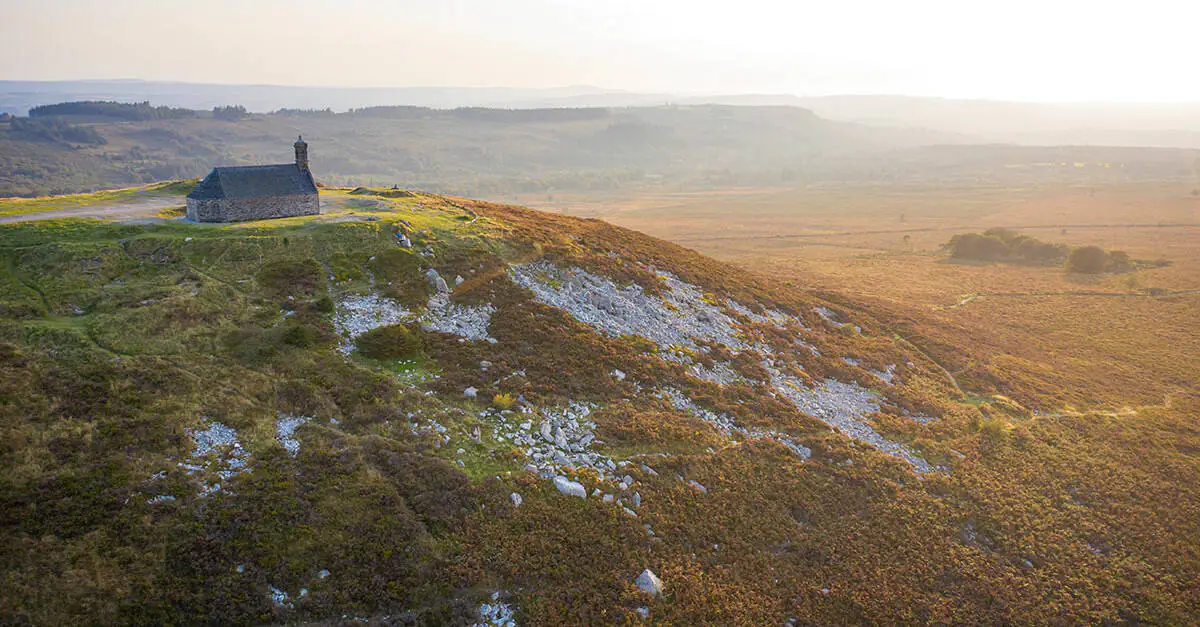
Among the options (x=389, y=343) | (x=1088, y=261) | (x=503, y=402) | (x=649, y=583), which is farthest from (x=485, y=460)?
(x=1088, y=261)

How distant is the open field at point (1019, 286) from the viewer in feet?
163

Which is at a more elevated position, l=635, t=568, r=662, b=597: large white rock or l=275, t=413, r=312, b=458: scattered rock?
l=275, t=413, r=312, b=458: scattered rock

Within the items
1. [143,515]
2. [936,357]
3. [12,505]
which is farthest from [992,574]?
[12,505]

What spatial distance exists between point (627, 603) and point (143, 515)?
50.9ft

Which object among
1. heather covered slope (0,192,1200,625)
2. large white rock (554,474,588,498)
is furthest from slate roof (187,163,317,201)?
large white rock (554,474,588,498)

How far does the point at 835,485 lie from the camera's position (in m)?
28.4

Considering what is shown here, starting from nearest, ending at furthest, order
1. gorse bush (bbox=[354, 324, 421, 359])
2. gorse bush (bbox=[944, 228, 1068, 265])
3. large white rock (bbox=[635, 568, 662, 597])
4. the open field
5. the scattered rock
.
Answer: large white rock (bbox=[635, 568, 662, 597]) < the scattered rock < gorse bush (bbox=[354, 324, 421, 359]) < the open field < gorse bush (bbox=[944, 228, 1068, 265])

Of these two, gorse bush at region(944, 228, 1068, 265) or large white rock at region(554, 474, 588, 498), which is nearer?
large white rock at region(554, 474, 588, 498)

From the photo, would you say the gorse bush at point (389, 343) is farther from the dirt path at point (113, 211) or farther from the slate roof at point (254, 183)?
the dirt path at point (113, 211)

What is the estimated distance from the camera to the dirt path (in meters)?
38.3

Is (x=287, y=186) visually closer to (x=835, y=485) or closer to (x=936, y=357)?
(x=835, y=485)

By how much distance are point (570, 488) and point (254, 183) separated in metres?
34.4

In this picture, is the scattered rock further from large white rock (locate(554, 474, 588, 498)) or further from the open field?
the open field

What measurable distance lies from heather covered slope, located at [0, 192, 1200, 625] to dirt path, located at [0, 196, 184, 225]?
3.35 meters
